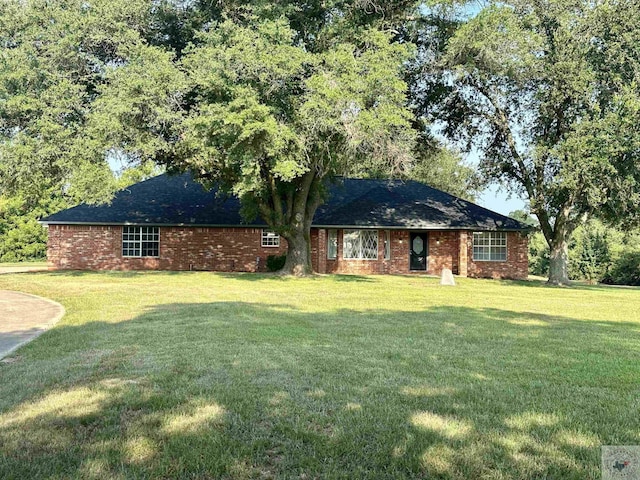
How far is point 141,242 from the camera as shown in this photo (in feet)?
89.3

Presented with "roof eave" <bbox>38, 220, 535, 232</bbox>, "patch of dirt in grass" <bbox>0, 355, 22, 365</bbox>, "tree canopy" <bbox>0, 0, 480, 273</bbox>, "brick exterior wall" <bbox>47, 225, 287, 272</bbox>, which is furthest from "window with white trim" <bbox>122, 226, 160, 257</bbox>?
"patch of dirt in grass" <bbox>0, 355, 22, 365</bbox>

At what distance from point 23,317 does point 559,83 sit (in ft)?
60.2

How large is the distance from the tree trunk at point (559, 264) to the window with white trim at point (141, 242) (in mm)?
17807

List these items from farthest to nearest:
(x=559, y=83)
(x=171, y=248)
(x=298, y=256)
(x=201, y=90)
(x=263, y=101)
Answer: (x=171, y=248)
(x=298, y=256)
(x=559, y=83)
(x=201, y=90)
(x=263, y=101)

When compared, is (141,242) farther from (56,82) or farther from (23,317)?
(23,317)

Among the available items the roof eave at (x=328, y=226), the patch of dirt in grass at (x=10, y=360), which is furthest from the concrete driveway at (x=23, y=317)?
the roof eave at (x=328, y=226)

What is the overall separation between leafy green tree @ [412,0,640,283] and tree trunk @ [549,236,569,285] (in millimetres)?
1393

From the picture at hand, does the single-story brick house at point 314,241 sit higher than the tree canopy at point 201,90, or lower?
lower

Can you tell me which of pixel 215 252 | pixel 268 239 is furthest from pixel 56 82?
pixel 268 239

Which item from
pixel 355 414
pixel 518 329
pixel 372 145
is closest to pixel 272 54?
pixel 372 145

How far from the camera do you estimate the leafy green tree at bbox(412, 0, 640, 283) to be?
18.2 meters

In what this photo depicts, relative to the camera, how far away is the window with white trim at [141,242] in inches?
1069

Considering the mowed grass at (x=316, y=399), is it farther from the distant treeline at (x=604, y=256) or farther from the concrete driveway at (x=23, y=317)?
the distant treeline at (x=604, y=256)

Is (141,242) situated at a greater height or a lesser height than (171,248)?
greater
